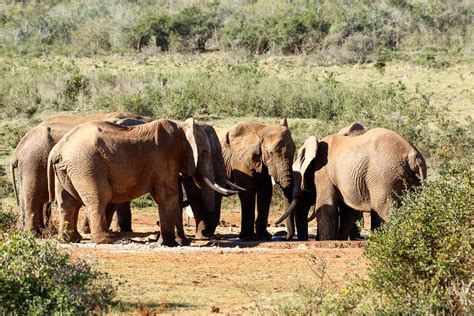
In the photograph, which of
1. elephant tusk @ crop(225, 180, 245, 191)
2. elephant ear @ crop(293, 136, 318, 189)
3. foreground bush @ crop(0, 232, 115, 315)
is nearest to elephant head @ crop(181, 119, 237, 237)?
elephant tusk @ crop(225, 180, 245, 191)

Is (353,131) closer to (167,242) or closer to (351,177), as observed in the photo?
(351,177)

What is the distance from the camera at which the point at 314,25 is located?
49469 millimetres

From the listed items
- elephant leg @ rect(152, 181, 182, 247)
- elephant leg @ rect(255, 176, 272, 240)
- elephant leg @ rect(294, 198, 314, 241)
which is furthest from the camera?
elephant leg @ rect(255, 176, 272, 240)

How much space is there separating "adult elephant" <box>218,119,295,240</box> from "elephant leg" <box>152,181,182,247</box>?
6.57 ft

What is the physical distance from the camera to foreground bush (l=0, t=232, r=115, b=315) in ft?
32.3

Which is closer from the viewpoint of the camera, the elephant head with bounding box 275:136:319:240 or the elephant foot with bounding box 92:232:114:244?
the elephant foot with bounding box 92:232:114:244

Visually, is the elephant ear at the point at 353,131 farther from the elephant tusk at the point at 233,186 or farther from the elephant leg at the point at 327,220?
the elephant tusk at the point at 233,186

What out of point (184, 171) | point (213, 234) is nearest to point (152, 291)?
point (184, 171)

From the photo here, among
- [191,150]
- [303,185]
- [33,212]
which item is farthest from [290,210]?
[33,212]

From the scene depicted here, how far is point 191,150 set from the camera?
16891mm

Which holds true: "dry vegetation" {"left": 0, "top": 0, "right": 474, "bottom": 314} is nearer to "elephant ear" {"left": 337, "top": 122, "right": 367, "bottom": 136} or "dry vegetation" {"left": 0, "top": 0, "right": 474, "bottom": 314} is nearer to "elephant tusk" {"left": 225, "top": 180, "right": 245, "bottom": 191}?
"elephant tusk" {"left": 225, "top": 180, "right": 245, "bottom": 191}

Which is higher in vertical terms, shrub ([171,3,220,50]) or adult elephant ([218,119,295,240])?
adult elephant ([218,119,295,240])

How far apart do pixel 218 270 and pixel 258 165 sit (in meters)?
4.99

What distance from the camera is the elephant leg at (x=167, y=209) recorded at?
16.7 meters
